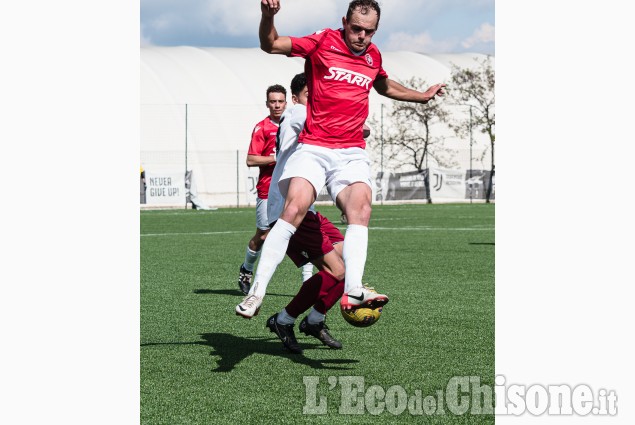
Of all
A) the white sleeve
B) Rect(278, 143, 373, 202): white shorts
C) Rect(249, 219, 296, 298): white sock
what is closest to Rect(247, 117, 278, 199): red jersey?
the white sleeve

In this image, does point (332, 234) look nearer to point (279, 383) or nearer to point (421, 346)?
point (421, 346)

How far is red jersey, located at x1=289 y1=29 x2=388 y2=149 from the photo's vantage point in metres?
6.57

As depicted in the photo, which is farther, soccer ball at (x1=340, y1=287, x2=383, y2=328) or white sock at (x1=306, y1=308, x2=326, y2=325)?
white sock at (x1=306, y1=308, x2=326, y2=325)

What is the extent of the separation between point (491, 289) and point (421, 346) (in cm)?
402

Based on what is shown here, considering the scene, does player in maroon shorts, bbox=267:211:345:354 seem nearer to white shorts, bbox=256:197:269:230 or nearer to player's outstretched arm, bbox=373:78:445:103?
player's outstretched arm, bbox=373:78:445:103

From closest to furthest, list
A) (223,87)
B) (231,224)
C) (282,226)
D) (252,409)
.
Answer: (252,409) → (282,226) → (231,224) → (223,87)

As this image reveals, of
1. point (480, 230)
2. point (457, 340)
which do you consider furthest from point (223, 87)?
point (457, 340)

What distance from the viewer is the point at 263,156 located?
10.5 meters

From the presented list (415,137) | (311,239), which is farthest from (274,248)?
(415,137)

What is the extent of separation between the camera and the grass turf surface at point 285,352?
17.2 feet

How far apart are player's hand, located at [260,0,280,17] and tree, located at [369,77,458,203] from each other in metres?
48.5

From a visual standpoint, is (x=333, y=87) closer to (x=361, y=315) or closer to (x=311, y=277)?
(x=311, y=277)

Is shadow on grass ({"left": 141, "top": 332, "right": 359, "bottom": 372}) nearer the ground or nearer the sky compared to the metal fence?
nearer the ground

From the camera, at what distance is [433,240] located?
19.2 metres
